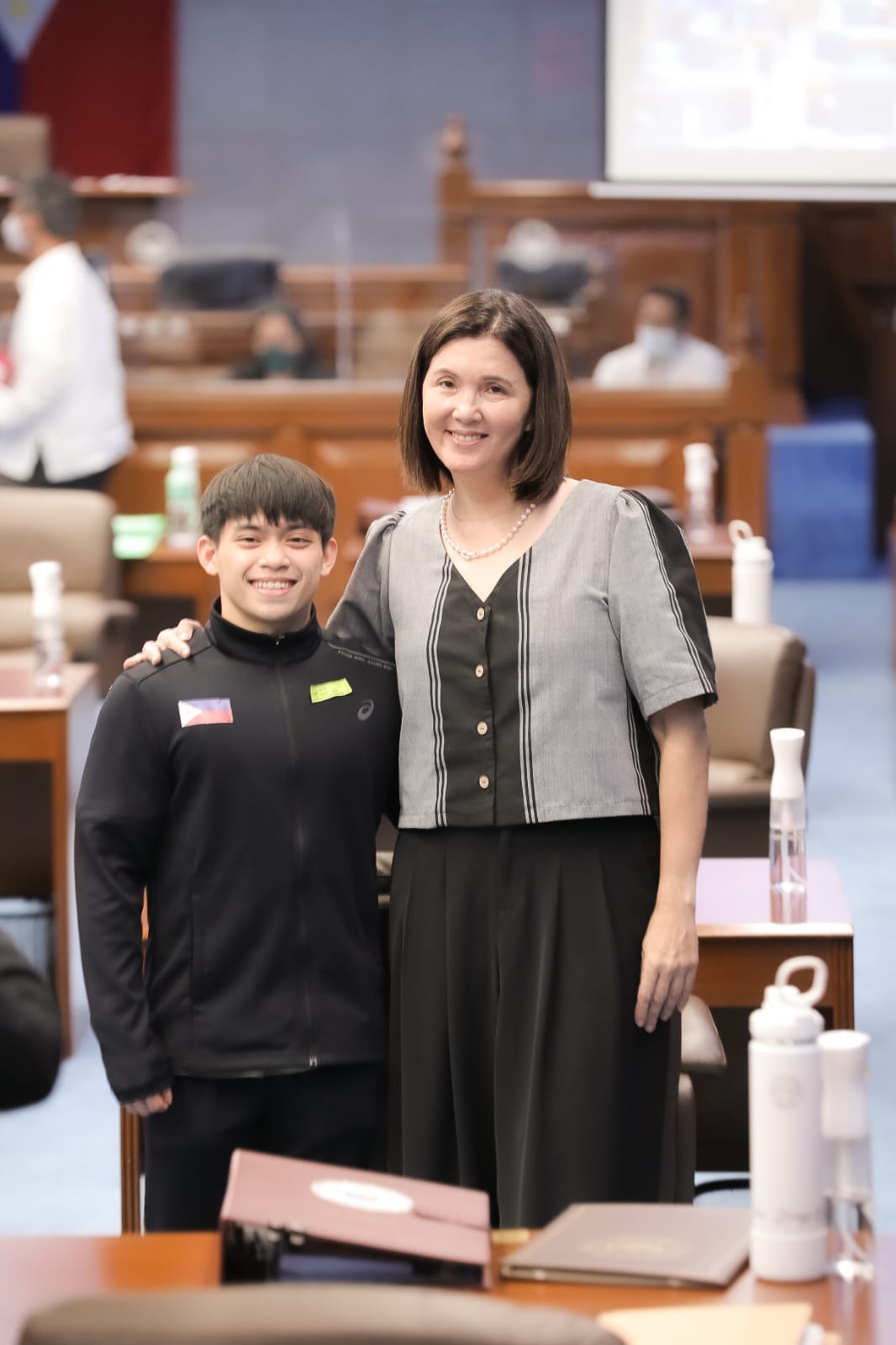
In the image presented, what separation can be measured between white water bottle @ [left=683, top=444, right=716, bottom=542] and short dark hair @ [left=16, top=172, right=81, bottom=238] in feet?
7.12

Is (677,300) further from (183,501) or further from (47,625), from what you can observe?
(47,625)

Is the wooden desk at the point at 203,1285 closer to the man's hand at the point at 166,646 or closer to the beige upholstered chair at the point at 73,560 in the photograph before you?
the man's hand at the point at 166,646

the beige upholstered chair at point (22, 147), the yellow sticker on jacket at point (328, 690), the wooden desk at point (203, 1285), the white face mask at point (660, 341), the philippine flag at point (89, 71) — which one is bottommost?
the wooden desk at point (203, 1285)

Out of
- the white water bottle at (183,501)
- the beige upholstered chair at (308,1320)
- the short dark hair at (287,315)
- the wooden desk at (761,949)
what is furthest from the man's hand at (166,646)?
the short dark hair at (287,315)

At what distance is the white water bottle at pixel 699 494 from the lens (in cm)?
580

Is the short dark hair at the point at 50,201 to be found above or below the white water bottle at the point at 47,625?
above

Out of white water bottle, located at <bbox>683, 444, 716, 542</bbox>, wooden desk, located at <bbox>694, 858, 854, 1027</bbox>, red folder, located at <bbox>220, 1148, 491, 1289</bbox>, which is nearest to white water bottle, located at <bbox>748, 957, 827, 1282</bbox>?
red folder, located at <bbox>220, 1148, 491, 1289</bbox>

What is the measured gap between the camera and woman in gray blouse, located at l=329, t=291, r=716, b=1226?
1.86 m

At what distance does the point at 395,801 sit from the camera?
2010 millimetres

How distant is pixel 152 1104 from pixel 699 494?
4220 mm

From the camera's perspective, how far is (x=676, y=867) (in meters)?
1.84

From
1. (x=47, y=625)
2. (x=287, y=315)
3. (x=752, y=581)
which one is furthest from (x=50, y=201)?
(x=752, y=581)

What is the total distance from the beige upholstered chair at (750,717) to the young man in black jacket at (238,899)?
1.83m

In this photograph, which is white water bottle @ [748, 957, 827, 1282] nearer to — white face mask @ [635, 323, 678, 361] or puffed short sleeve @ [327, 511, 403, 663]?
puffed short sleeve @ [327, 511, 403, 663]
